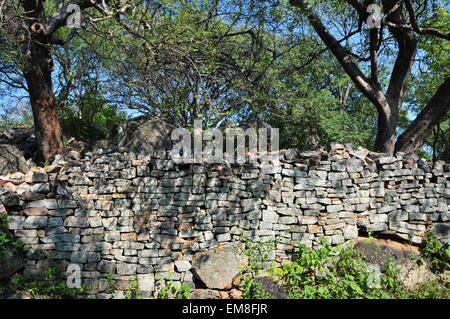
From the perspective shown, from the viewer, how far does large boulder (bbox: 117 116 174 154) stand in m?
6.75

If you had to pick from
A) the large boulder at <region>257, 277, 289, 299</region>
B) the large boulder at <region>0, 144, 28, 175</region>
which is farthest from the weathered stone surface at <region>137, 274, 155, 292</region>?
the large boulder at <region>0, 144, 28, 175</region>

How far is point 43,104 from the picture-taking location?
6527 millimetres

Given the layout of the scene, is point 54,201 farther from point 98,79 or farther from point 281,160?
point 98,79

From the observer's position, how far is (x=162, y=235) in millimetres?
5086

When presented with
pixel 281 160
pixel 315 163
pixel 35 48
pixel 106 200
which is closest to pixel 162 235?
pixel 106 200

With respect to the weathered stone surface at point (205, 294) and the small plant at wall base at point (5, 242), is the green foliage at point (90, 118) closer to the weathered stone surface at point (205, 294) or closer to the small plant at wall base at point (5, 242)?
the small plant at wall base at point (5, 242)

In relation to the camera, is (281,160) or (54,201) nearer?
(54,201)

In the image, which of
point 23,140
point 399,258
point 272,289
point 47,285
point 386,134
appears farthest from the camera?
point 23,140

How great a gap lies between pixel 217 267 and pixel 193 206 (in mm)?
967

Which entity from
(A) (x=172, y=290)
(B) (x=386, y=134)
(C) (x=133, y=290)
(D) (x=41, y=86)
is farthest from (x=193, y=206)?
(B) (x=386, y=134)

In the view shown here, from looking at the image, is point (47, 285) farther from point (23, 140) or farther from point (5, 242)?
point (23, 140)

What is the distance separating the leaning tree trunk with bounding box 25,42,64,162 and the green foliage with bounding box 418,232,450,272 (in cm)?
681

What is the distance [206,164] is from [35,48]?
406 cm

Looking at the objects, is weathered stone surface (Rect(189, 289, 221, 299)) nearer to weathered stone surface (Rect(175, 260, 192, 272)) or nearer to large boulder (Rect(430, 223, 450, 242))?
weathered stone surface (Rect(175, 260, 192, 272))
